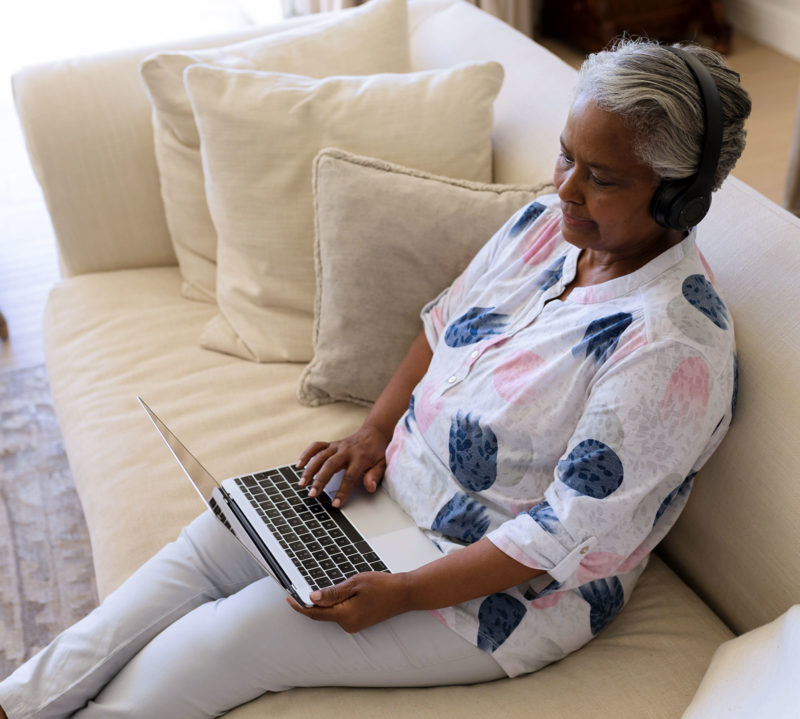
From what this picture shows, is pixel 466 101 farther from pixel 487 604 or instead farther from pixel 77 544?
pixel 77 544

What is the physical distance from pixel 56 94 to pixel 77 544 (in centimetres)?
92

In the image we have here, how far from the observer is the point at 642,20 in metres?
3.95

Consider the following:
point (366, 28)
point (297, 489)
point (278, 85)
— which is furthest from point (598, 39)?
point (297, 489)

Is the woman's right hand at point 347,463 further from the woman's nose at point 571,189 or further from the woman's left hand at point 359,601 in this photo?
the woman's nose at point 571,189

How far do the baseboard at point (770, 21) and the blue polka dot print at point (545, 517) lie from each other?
11.5 feet

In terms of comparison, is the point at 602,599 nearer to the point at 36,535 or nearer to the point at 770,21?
the point at 36,535

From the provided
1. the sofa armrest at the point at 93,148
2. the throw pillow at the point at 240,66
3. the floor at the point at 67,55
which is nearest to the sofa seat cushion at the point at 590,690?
the throw pillow at the point at 240,66

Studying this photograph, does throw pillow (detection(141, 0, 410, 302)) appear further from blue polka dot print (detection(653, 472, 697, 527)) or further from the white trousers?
blue polka dot print (detection(653, 472, 697, 527))

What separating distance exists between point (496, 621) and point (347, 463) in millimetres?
346

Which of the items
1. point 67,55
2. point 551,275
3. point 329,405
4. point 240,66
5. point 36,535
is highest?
point 240,66

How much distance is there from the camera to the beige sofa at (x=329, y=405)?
1.17 metres

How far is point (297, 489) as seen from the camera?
1.37 metres

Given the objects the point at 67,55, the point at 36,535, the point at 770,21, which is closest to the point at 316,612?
the point at 36,535

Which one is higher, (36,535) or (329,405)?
(329,405)
